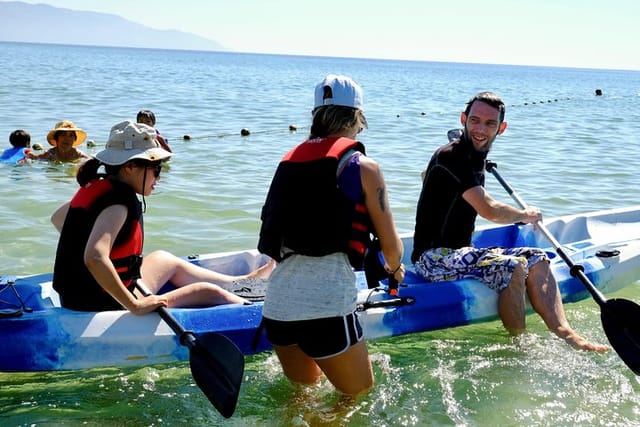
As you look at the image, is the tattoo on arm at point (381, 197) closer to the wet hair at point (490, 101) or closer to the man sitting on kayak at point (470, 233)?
the man sitting on kayak at point (470, 233)

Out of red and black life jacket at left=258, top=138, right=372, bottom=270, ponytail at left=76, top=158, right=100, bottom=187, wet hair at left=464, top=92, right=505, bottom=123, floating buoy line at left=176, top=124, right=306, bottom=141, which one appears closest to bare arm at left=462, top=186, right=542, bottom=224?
wet hair at left=464, top=92, right=505, bottom=123

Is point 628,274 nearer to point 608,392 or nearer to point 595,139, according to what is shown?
point 608,392

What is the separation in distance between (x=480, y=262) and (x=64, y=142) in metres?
6.61

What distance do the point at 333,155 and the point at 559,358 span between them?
7.86 ft

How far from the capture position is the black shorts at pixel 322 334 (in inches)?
122

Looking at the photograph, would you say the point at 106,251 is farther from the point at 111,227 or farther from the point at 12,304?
the point at 12,304

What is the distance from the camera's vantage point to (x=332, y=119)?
10.1 ft

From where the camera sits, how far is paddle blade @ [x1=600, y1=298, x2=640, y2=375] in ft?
14.0

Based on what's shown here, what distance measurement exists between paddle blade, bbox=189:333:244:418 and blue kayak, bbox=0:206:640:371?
0.42ft

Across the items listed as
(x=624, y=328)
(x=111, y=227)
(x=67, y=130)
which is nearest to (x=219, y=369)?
(x=111, y=227)

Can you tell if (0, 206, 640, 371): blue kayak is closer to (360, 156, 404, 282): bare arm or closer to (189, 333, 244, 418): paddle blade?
(189, 333, 244, 418): paddle blade

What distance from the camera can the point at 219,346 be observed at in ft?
11.7

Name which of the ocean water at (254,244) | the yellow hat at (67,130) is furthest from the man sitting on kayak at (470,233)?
the yellow hat at (67,130)

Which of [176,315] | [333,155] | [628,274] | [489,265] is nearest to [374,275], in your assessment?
[333,155]
